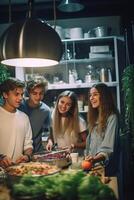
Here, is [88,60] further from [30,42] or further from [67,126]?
[30,42]

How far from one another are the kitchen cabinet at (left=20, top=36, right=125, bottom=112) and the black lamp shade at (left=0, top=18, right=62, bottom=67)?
294 cm

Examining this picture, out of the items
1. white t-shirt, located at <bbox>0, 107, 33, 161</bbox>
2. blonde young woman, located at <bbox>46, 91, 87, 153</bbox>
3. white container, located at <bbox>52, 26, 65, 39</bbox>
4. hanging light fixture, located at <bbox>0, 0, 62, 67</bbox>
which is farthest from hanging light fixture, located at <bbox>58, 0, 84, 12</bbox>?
hanging light fixture, located at <bbox>0, 0, 62, 67</bbox>

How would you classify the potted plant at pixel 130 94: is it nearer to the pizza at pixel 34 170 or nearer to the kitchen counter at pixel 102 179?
the kitchen counter at pixel 102 179

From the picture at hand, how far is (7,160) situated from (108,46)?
3094 mm

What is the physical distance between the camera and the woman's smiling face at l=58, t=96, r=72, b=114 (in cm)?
315

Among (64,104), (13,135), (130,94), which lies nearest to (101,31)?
(130,94)

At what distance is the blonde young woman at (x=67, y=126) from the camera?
118 inches

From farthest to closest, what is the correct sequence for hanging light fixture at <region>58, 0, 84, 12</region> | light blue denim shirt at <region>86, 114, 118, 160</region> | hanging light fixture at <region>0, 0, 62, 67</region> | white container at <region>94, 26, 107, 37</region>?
1. white container at <region>94, 26, 107, 37</region>
2. hanging light fixture at <region>58, 0, 84, 12</region>
3. light blue denim shirt at <region>86, 114, 118, 160</region>
4. hanging light fixture at <region>0, 0, 62, 67</region>

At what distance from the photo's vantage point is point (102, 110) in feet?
9.23

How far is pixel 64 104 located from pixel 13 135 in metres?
0.63

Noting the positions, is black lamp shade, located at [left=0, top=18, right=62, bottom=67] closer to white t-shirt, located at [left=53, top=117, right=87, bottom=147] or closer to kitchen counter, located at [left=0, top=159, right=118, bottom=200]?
kitchen counter, located at [left=0, top=159, right=118, bottom=200]

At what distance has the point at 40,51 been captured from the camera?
6.23 ft

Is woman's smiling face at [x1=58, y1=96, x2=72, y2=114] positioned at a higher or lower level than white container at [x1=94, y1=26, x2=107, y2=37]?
lower

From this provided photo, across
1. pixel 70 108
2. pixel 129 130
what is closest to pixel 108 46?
pixel 129 130
